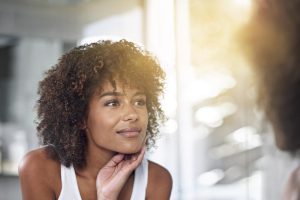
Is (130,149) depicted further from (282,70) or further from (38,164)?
(282,70)

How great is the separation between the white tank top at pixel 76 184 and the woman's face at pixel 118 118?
64mm

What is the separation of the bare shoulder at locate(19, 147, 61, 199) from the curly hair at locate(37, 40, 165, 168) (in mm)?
22

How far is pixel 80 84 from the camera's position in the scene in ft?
3.40

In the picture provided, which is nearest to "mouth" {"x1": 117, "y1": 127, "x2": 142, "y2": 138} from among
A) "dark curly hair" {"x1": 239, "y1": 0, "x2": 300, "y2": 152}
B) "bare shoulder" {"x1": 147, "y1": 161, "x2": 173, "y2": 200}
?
"bare shoulder" {"x1": 147, "y1": 161, "x2": 173, "y2": 200}

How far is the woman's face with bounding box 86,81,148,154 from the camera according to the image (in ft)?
3.43

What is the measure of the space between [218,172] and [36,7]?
82 cm

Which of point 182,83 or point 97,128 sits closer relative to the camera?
point 97,128

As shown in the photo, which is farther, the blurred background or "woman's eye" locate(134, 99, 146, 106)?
the blurred background

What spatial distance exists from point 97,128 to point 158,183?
7.0 inches

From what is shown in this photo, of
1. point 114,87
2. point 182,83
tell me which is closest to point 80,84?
point 114,87

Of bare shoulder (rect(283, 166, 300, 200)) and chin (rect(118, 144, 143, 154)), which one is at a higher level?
chin (rect(118, 144, 143, 154))

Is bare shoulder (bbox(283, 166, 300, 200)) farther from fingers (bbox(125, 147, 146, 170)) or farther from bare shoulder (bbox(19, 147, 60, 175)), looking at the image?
bare shoulder (bbox(19, 147, 60, 175))

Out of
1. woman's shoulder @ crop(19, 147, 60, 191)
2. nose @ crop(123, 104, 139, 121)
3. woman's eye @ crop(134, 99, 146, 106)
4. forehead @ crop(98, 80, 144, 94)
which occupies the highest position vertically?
forehead @ crop(98, 80, 144, 94)

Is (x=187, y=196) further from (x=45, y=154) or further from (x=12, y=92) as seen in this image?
(x=12, y=92)
